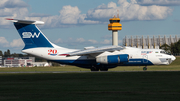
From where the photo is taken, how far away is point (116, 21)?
377 ft

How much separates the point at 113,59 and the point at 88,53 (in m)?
3.36

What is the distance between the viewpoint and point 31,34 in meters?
39.3

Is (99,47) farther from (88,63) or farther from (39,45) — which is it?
(39,45)

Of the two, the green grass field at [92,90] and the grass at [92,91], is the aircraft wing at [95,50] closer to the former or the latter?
the green grass field at [92,90]

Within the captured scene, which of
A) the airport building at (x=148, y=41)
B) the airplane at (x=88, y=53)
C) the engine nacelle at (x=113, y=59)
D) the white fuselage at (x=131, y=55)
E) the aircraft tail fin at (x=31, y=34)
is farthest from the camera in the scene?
the airport building at (x=148, y=41)

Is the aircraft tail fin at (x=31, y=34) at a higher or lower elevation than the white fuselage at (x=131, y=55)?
higher

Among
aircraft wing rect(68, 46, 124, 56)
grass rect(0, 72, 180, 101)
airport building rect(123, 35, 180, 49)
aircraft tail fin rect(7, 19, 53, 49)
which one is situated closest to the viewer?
grass rect(0, 72, 180, 101)

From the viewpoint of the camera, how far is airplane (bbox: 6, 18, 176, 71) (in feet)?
124

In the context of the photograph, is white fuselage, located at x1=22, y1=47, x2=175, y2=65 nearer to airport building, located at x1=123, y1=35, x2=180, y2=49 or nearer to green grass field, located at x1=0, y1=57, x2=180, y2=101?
green grass field, located at x1=0, y1=57, x2=180, y2=101

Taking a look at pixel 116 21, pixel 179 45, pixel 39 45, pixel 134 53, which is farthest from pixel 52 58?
pixel 179 45

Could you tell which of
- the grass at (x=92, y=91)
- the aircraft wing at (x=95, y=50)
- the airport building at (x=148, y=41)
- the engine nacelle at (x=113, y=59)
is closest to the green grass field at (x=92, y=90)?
the grass at (x=92, y=91)

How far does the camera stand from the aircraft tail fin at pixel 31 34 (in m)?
39.1

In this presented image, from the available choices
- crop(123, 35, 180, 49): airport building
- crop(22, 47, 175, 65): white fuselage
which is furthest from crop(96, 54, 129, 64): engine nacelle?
crop(123, 35, 180, 49): airport building

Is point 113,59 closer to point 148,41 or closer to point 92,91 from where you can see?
point 92,91
